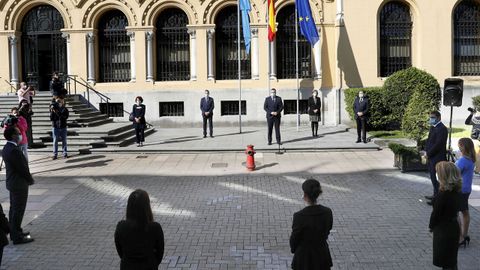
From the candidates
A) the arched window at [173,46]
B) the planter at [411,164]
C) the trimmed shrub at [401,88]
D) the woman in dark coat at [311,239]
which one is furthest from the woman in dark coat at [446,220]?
the arched window at [173,46]

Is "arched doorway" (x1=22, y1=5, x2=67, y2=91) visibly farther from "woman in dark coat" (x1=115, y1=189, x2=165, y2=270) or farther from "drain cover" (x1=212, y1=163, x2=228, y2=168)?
"woman in dark coat" (x1=115, y1=189, x2=165, y2=270)

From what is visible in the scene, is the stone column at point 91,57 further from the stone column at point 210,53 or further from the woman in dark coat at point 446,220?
the woman in dark coat at point 446,220

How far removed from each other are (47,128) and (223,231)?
44.0ft

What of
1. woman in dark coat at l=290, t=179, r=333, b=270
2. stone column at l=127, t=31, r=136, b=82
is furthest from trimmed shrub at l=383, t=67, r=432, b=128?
woman in dark coat at l=290, t=179, r=333, b=270

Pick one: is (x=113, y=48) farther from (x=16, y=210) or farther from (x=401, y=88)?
(x=16, y=210)

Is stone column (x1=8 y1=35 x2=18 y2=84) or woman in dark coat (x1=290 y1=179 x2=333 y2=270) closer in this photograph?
woman in dark coat (x1=290 y1=179 x2=333 y2=270)

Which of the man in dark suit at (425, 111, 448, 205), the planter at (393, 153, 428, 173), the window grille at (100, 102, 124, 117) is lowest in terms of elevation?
the planter at (393, 153, 428, 173)

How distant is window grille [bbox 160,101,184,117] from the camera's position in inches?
991

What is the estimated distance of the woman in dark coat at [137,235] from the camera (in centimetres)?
455

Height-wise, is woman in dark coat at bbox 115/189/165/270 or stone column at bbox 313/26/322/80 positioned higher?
stone column at bbox 313/26/322/80

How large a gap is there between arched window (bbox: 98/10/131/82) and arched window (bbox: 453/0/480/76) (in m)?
16.2

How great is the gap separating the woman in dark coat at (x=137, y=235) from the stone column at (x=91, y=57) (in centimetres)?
2177

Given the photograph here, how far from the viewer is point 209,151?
56.3ft

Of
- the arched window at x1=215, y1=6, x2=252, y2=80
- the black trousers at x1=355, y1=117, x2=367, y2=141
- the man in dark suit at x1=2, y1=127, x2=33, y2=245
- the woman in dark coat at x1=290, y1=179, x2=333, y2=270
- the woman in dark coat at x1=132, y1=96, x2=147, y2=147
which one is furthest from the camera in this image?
the arched window at x1=215, y1=6, x2=252, y2=80
